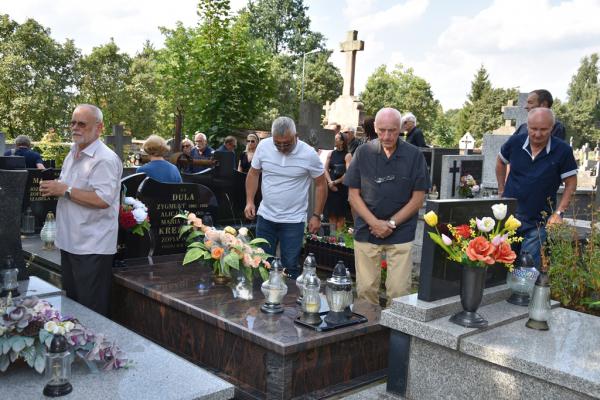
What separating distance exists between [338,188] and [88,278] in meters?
5.27

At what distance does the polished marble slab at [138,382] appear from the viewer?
2564 millimetres

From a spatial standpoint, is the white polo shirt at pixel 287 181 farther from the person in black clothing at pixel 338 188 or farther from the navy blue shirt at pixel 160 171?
the person in black clothing at pixel 338 188

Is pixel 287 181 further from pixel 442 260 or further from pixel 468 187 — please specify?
pixel 468 187

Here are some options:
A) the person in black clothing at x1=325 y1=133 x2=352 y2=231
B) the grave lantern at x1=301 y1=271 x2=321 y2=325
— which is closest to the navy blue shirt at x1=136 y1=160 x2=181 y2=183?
the grave lantern at x1=301 y1=271 x2=321 y2=325

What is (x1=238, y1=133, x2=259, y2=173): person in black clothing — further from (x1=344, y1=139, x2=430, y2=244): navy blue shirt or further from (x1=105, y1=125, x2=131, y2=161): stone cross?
(x1=344, y1=139, x2=430, y2=244): navy blue shirt

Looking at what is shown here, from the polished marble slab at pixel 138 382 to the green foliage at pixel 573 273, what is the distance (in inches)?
107

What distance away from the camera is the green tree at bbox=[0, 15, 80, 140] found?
82.0ft

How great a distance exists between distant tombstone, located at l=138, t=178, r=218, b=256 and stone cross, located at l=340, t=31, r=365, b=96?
13.1 meters

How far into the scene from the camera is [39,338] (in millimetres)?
2742

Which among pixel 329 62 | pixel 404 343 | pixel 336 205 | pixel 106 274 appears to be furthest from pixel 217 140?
pixel 329 62

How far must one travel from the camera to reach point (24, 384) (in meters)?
2.63

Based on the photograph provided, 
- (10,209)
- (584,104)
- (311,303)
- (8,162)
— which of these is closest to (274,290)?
(311,303)

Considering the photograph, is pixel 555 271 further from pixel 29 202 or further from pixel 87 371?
pixel 29 202

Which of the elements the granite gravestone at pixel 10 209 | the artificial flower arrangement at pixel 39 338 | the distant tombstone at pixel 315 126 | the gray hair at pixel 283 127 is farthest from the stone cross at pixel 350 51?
the artificial flower arrangement at pixel 39 338
